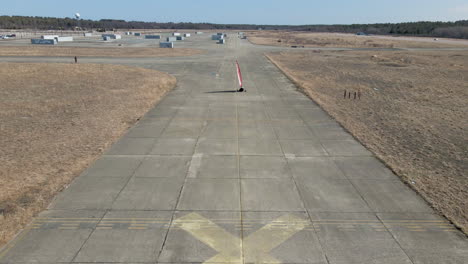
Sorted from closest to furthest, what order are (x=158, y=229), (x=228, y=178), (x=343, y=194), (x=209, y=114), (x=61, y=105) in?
(x=158, y=229)
(x=343, y=194)
(x=228, y=178)
(x=209, y=114)
(x=61, y=105)

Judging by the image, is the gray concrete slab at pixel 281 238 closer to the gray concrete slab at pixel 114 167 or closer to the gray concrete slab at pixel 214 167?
the gray concrete slab at pixel 214 167

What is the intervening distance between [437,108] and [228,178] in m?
20.0

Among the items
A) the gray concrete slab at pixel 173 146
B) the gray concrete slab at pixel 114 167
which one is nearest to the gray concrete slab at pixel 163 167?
the gray concrete slab at pixel 114 167

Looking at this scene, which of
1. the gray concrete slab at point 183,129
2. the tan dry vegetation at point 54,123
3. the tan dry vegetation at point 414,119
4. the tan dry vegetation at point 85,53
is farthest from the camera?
the tan dry vegetation at point 85,53

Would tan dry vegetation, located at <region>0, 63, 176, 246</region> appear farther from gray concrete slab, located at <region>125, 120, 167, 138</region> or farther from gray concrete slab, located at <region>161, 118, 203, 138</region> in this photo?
gray concrete slab, located at <region>161, 118, 203, 138</region>

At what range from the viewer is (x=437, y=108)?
23047 millimetres

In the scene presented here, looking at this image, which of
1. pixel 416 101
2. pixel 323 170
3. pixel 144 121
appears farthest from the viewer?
pixel 416 101

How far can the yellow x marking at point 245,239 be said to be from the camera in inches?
298

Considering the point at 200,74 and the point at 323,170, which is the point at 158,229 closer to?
the point at 323,170

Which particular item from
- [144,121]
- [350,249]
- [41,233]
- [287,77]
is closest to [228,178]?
[350,249]

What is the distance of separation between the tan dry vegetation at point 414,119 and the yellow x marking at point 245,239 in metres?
5.12

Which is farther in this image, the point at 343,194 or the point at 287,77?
the point at 287,77

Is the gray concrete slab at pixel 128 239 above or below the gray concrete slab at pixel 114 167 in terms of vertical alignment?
below

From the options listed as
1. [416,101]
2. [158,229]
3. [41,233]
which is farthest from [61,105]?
[416,101]
